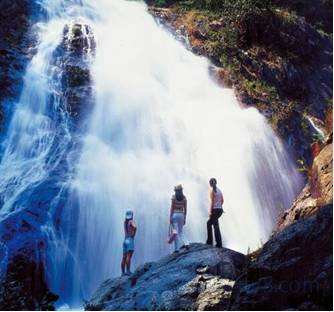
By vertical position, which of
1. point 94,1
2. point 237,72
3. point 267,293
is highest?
point 94,1

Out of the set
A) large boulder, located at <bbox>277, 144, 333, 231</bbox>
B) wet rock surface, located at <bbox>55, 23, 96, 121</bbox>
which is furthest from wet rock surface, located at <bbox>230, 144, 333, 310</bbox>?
wet rock surface, located at <bbox>55, 23, 96, 121</bbox>

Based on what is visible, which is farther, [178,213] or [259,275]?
[178,213]

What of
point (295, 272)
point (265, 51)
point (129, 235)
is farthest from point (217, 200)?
point (265, 51)

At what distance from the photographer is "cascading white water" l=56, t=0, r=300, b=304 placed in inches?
388

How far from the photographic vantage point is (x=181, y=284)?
6.07m

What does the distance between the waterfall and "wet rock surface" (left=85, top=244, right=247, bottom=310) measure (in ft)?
6.28

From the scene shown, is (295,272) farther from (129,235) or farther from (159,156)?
(159,156)

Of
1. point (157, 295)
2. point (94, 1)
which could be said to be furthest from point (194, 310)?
point (94, 1)

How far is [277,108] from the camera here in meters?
15.7

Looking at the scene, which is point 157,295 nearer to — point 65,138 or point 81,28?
point 65,138

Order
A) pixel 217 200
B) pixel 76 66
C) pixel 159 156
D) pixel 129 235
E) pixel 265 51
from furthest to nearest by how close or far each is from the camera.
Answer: pixel 265 51 → pixel 76 66 → pixel 159 156 → pixel 129 235 → pixel 217 200

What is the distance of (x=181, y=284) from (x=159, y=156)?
6.29 meters

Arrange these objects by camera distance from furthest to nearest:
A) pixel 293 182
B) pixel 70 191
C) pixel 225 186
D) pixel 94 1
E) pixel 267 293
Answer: pixel 94 1
pixel 293 182
pixel 225 186
pixel 70 191
pixel 267 293

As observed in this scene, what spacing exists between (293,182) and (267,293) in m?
8.77
